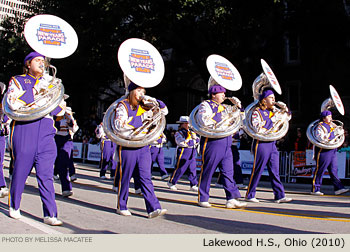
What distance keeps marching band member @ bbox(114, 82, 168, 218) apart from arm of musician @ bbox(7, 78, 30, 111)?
134cm

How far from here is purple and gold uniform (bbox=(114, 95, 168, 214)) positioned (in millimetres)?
6121

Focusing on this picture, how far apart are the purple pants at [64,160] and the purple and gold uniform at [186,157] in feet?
9.66

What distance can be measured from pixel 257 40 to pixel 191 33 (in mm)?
3484

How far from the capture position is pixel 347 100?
24078 mm

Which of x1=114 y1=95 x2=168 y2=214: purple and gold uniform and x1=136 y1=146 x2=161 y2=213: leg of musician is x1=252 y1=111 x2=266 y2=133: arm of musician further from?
x1=136 y1=146 x2=161 y2=213: leg of musician

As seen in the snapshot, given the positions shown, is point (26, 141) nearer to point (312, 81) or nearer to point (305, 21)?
point (305, 21)

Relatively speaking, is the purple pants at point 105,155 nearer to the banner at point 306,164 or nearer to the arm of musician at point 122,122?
the banner at point 306,164

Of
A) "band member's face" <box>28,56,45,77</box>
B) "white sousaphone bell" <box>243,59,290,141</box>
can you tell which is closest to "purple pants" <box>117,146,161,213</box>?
"band member's face" <box>28,56,45,77</box>

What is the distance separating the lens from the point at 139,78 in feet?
20.1

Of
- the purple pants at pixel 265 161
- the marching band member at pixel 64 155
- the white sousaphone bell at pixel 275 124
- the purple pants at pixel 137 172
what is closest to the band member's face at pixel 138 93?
the purple pants at pixel 137 172

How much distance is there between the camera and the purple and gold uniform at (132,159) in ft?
20.1

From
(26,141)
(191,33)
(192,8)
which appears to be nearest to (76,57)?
(191,33)

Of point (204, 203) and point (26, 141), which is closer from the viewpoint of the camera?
point (26, 141)

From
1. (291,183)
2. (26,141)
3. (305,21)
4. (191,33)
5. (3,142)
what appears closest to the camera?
(26,141)
